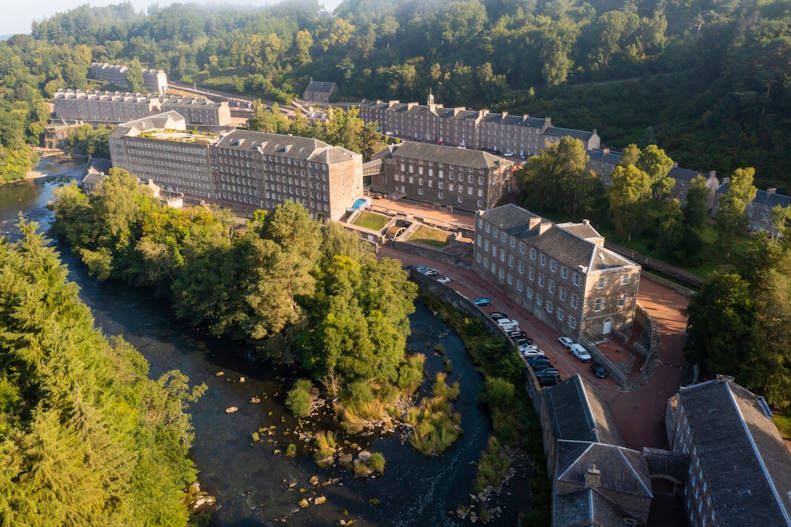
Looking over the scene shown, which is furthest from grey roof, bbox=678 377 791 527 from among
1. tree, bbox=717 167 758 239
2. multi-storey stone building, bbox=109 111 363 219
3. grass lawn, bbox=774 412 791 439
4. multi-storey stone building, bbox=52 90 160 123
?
multi-storey stone building, bbox=52 90 160 123

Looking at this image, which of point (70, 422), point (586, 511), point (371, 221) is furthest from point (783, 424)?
point (371, 221)

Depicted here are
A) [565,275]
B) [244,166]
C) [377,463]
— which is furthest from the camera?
[244,166]

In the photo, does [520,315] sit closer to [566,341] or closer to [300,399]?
[566,341]

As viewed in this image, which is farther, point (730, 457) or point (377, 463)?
point (377, 463)

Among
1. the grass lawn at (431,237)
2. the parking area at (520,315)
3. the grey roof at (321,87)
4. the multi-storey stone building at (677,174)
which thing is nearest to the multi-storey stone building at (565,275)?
the parking area at (520,315)

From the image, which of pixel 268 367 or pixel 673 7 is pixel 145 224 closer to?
pixel 268 367

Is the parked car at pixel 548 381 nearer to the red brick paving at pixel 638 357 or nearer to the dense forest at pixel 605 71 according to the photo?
the red brick paving at pixel 638 357

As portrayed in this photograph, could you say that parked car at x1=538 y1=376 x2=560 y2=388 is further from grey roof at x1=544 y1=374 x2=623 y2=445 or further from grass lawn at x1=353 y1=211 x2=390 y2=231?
grass lawn at x1=353 y1=211 x2=390 y2=231
